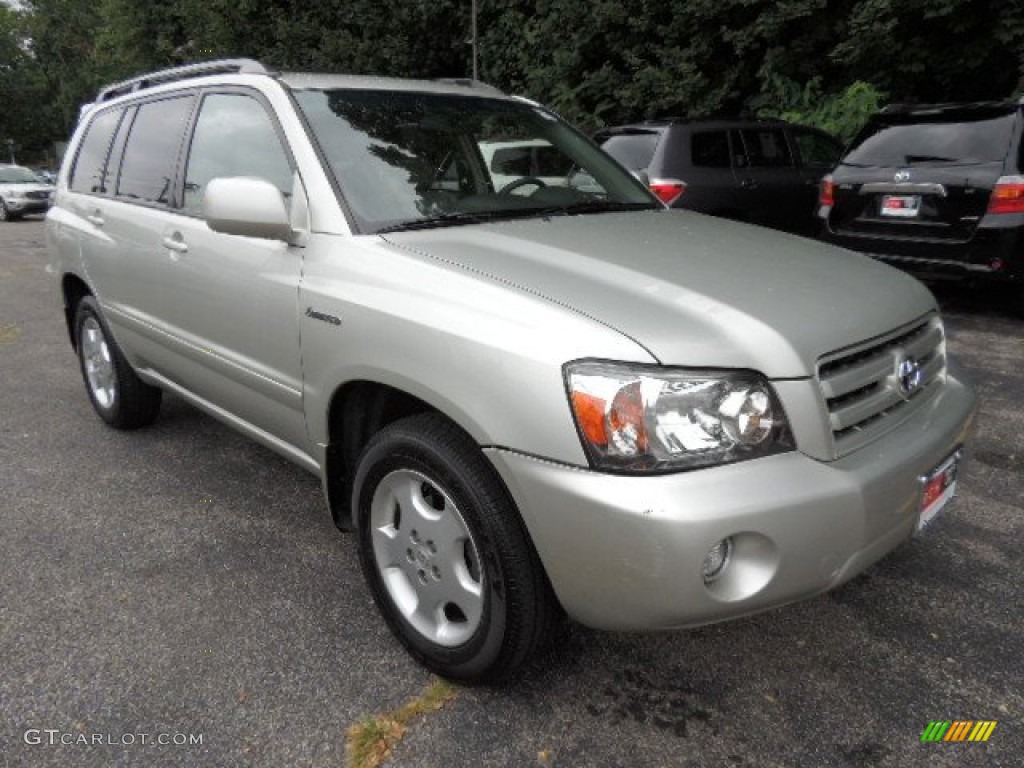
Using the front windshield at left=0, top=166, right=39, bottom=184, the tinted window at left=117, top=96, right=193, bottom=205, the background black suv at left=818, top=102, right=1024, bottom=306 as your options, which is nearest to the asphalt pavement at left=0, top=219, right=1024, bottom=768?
the tinted window at left=117, top=96, right=193, bottom=205

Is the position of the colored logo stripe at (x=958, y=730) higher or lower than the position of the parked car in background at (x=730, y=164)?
lower

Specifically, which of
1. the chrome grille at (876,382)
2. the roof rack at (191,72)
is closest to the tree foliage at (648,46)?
the roof rack at (191,72)

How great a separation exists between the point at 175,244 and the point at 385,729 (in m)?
2.02

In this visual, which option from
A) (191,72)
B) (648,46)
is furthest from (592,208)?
(648,46)

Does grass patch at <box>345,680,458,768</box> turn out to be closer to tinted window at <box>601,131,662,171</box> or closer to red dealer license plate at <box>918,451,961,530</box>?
red dealer license plate at <box>918,451,961,530</box>

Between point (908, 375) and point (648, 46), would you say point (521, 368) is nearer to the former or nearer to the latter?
point (908, 375)

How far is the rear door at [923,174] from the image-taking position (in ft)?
Result: 18.4

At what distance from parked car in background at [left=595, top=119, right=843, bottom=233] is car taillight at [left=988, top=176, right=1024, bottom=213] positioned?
2315mm

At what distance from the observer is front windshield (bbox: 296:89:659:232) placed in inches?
98.7

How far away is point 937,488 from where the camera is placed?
2152mm

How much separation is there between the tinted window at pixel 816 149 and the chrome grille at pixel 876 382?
6.64 meters

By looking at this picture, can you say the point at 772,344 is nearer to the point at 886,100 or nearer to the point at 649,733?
the point at 649,733

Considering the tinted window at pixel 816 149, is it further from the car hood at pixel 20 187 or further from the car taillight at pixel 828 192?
the car hood at pixel 20 187

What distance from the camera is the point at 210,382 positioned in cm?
305
